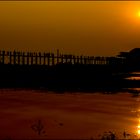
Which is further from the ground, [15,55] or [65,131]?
[15,55]

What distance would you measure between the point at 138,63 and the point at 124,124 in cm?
4012

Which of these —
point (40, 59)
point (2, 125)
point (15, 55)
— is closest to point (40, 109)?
point (2, 125)

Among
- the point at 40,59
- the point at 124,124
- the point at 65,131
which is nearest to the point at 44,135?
the point at 65,131

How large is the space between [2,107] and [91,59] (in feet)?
126

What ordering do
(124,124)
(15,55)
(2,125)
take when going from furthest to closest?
(15,55) < (124,124) < (2,125)

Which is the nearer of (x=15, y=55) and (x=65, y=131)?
(x=65, y=131)

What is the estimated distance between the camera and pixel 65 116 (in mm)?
9672

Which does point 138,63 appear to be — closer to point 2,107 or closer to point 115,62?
point 115,62

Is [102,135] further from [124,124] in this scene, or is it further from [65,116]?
[65,116]

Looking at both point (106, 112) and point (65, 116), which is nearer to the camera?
point (65, 116)

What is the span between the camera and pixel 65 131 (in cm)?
757

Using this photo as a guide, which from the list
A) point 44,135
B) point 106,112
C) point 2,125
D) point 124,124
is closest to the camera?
point 44,135

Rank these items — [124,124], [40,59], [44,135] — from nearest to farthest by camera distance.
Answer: [44,135] → [124,124] → [40,59]

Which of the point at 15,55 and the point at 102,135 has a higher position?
the point at 15,55
